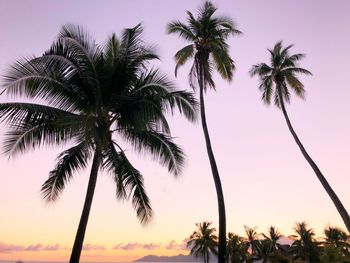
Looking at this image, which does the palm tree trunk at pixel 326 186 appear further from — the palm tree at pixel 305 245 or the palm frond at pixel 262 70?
the palm tree at pixel 305 245

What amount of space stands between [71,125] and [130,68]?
15.7ft

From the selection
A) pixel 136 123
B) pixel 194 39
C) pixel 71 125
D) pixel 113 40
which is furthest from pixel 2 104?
pixel 194 39

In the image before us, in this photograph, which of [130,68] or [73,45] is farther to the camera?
[130,68]

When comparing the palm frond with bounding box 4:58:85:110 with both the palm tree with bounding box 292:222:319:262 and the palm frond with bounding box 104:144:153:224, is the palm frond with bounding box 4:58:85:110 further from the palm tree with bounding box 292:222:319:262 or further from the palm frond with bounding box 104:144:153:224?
the palm tree with bounding box 292:222:319:262

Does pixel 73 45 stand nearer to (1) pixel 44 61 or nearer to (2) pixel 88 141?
(1) pixel 44 61

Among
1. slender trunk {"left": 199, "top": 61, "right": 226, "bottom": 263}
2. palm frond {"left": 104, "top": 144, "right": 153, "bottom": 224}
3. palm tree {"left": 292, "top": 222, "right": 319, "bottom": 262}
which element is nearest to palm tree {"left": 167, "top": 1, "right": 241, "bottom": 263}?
slender trunk {"left": 199, "top": 61, "right": 226, "bottom": 263}

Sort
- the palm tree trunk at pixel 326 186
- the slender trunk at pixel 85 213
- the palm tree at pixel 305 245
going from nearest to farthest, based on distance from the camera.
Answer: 1. the slender trunk at pixel 85 213
2. the palm tree trunk at pixel 326 186
3. the palm tree at pixel 305 245

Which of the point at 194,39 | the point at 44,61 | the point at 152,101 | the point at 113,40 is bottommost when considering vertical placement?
the point at 152,101

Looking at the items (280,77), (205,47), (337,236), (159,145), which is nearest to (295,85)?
(280,77)

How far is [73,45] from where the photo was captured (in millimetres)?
14727

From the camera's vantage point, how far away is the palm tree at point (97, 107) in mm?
13609

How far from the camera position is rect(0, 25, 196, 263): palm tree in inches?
536

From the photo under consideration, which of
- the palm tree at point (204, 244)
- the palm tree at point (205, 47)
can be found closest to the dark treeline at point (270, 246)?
the palm tree at point (204, 244)

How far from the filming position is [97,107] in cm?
1421
